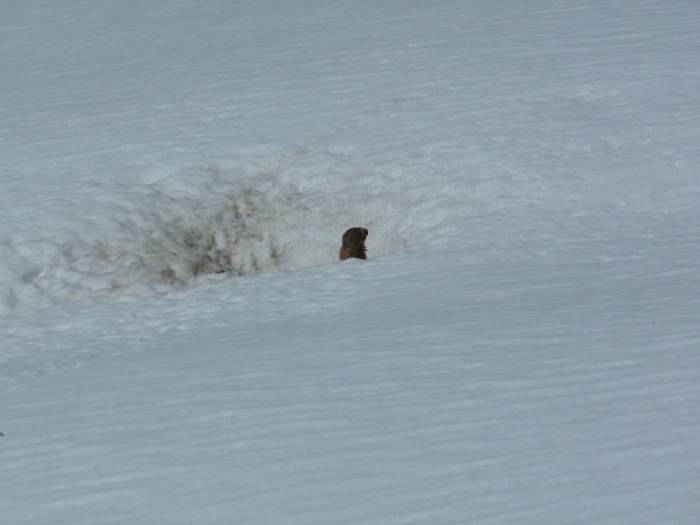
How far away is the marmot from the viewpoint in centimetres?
724

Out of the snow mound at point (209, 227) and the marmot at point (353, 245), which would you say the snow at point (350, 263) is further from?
the marmot at point (353, 245)

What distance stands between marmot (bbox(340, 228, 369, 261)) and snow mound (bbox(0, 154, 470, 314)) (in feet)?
0.74

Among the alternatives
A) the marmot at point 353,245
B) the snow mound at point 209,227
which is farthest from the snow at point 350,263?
the marmot at point 353,245

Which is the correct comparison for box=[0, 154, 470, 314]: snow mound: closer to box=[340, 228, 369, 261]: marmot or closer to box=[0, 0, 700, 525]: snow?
box=[0, 0, 700, 525]: snow

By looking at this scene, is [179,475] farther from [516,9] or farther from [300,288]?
[516,9]

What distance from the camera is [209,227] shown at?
25.4 ft

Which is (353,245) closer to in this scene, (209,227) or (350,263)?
(350,263)

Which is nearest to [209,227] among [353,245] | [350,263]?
[353,245]

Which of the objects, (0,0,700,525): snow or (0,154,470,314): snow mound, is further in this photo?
(0,154,470,314): snow mound

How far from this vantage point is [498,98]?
29.7ft

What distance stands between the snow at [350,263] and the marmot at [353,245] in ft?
0.91

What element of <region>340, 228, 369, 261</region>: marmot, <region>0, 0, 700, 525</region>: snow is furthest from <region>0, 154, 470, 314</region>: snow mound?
<region>340, 228, 369, 261</region>: marmot

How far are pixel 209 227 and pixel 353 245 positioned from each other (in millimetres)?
1032

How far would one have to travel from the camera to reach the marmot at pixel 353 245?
724cm
